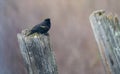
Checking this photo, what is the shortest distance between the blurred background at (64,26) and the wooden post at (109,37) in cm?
275

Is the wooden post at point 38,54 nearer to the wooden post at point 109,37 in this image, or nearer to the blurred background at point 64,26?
the wooden post at point 109,37

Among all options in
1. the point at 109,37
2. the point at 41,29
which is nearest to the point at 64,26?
the point at 41,29

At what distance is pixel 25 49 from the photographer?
9.72ft

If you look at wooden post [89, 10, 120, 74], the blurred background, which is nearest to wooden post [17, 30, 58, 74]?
wooden post [89, 10, 120, 74]

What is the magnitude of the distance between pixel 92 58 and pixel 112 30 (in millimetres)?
2889

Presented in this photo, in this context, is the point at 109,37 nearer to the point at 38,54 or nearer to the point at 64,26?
the point at 38,54

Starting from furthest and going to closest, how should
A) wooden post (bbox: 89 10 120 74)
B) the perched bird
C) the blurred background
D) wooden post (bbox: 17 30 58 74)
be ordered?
the blurred background < the perched bird < wooden post (bbox: 17 30 58 74) < wooden post (bbox: 89 10 120 74)

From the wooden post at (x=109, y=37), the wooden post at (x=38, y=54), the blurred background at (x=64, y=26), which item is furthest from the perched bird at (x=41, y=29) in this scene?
the blurred background at (x=64, y=26)

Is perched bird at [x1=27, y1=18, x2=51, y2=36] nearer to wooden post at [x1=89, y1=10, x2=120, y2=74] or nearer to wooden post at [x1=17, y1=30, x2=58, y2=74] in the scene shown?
wooden post at [x1=17, y1=30, x2=58, y2=74]

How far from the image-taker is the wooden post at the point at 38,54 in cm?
294

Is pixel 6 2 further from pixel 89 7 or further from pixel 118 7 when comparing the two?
pixel 118 7

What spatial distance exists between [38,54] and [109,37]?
643mm

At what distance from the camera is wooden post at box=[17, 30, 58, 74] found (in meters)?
2.94

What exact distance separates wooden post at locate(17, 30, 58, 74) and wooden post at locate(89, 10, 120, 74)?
1.53 feet
